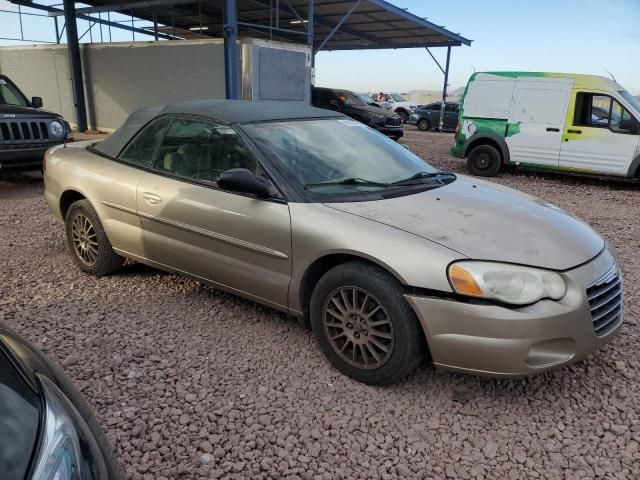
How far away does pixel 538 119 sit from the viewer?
32.2 ft

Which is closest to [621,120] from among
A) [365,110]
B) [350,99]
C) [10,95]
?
[365,110]

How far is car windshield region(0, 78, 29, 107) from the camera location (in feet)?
26.7

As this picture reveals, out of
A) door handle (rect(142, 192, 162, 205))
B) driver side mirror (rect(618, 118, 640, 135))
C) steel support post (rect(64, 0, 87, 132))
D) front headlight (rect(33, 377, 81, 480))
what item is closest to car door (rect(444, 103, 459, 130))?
driver side mirror (rect(618, 118, 640, 135))

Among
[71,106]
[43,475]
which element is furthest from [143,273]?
[71,106]

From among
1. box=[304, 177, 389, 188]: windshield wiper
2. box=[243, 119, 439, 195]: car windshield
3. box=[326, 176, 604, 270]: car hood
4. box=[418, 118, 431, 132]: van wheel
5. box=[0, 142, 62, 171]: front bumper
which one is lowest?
box=[418, 118, 431, 132]: van wheel

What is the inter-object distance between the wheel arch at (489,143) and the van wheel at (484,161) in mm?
83

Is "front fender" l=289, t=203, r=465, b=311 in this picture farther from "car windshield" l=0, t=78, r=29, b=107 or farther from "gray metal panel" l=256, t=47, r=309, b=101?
"gray metal panel" l=256, t=47, r=309, b=101

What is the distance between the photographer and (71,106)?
17516mm

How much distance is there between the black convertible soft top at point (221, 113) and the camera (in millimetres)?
3555

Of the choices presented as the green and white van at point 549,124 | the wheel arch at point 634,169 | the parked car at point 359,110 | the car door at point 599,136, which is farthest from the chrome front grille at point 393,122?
the wheel arch at point 634,169

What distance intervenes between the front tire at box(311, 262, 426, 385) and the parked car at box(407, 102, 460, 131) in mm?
21641

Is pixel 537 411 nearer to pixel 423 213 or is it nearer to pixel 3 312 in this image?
pixel 423 213

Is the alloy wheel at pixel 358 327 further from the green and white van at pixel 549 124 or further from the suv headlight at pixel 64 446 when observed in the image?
the green and white van at pixel 549 124

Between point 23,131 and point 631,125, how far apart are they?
996cm
